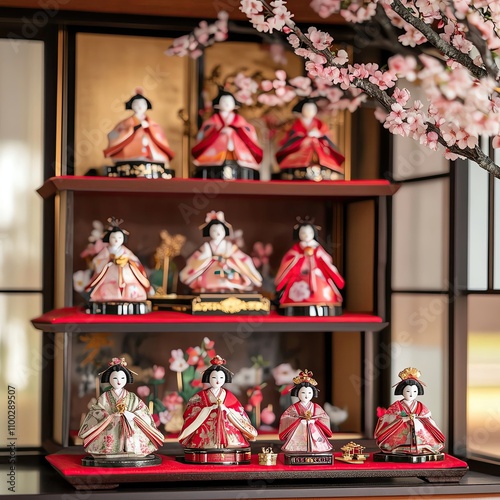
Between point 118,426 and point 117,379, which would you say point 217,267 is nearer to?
point 117,379

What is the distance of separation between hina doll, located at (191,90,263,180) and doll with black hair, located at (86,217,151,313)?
399 millimetres

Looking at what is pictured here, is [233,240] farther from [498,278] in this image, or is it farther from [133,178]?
[498,278]

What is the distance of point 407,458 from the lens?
9.96ft

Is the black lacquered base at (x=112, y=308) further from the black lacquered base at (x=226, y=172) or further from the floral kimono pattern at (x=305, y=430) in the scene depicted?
the floral kimono pattern at (x=305, y=430)

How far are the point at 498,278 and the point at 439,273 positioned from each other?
0.28 meters

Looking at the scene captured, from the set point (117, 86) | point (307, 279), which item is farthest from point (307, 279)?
point (117, 86)

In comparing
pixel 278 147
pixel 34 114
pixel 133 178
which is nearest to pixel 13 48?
pixel 34 114

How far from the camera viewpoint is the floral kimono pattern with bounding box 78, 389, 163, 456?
9.55 ft

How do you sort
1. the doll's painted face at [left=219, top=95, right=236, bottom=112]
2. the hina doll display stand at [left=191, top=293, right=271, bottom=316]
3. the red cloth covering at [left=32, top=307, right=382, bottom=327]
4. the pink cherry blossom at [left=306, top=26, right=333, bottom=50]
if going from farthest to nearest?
the doll's painted face at [left=219, top=95, right=236, bottom=112] < the hina doll display stand at [left=191, top=293, right=271, bottom=316] < the red cloth covering at [left=32, top=307, right=382, bottom=327] < the pink cherry blossom at [left=306, top=26, right=333, bottom=50]

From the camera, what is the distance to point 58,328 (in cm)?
313

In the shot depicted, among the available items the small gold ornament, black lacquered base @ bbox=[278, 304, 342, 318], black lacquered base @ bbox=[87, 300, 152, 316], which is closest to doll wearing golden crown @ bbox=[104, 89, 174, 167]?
black lacquered base @ bbox=[87, 300, 152, 316]

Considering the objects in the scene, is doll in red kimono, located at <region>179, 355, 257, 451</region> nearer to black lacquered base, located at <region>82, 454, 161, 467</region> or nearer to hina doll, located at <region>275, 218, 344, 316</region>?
black lacquered base, located at <region>82, 454, 161, 467</region>

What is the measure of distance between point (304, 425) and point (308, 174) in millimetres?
935

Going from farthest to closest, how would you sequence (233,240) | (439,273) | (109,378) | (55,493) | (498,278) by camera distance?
(233,240) → (439,273) → (498,278) → (109,378) → (55,493)
